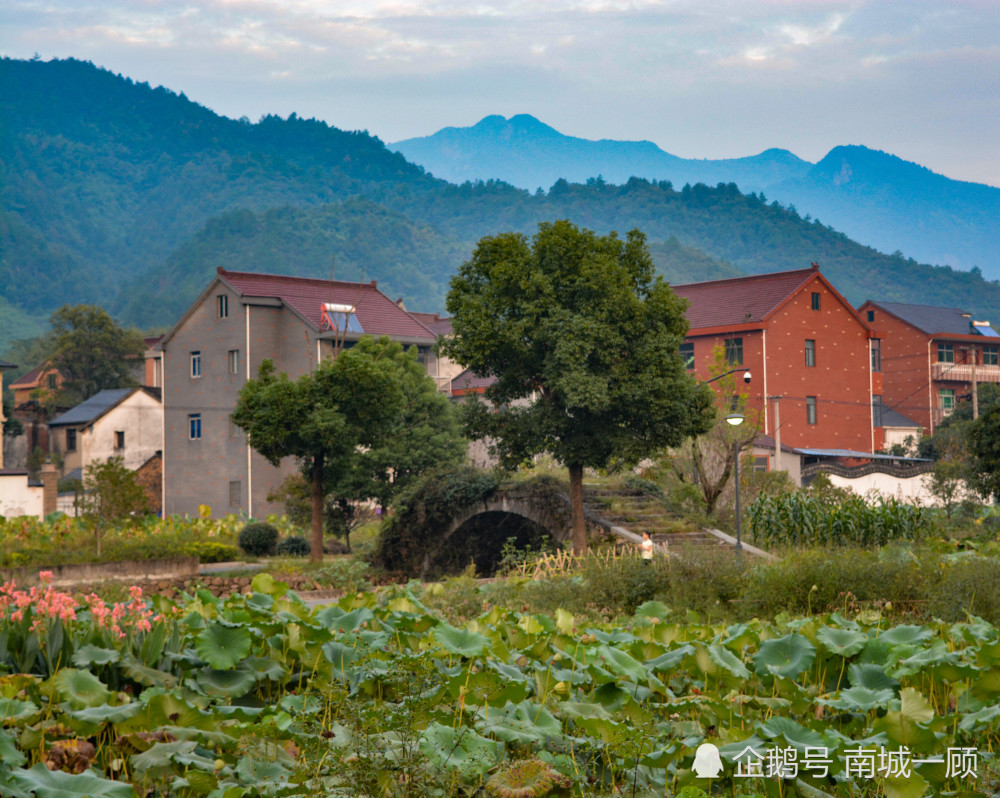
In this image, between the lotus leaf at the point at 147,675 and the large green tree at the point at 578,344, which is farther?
the large green tree at the point at 578,344

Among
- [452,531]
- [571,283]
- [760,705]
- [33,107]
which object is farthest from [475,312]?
[33,107]

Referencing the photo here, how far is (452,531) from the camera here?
88.0 feet

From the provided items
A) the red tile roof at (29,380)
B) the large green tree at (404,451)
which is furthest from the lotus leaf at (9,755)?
the red tile roof at (29,380)

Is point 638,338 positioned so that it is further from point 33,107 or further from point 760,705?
point 33,107

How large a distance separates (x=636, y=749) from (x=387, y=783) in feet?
3.32

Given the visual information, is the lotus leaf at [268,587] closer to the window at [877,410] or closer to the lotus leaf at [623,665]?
the lotus leaf at [623,665]

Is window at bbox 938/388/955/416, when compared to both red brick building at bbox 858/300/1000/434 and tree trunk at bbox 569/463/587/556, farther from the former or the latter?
tree trunk at bbox 569/463/587/556

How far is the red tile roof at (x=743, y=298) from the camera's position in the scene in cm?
4169

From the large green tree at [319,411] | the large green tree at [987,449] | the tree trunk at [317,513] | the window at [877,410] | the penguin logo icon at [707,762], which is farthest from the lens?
the window at [877,410]

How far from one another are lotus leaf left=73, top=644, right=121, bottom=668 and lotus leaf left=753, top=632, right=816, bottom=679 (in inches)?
144

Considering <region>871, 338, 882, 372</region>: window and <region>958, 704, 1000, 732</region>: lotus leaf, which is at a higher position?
<region>871, 338, 882, 372</region>: window

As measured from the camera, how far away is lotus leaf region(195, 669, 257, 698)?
207 inches

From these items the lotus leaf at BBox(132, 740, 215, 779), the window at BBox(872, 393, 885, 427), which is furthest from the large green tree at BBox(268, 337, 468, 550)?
the window at BBox(872, 393, 885, 427)

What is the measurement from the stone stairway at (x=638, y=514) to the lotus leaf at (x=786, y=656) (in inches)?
574
